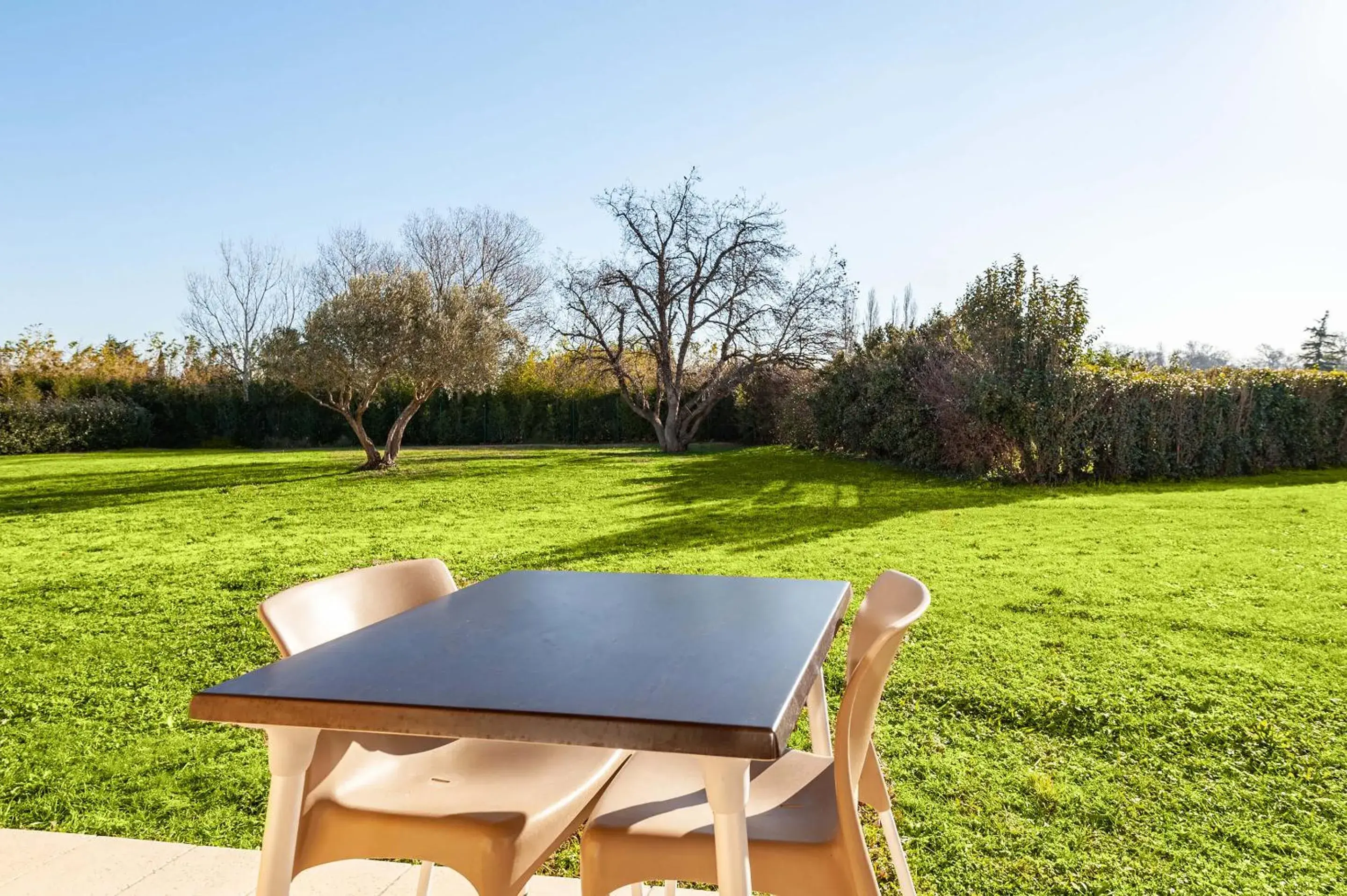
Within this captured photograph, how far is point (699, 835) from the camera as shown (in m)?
1.34

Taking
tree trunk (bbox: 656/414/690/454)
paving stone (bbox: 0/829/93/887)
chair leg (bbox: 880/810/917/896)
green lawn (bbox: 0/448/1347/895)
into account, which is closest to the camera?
chair leg (bbox: 880/810/917/896)

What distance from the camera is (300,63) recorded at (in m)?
10.8

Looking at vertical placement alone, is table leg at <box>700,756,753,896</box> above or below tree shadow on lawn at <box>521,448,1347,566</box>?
above

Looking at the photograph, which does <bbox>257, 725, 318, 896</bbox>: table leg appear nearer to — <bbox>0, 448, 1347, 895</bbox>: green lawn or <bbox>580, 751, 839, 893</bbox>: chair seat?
<bbox>580, 751, 839, 893</bbox>: chair seat

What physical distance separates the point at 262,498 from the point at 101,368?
21840 millimetres

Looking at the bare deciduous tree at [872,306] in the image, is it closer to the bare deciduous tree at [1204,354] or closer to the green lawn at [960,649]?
the bare deciduous tree at [1204,354]

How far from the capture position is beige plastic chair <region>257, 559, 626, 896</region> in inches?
54.7

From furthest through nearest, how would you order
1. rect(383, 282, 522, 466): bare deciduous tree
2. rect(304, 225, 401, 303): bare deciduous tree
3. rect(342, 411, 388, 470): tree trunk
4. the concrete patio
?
rect(304, 225, 401, 303): bare deciduous tree → rect(342, 411, 388, 470): tree trunk → rect(383, 282, 522, 466): bare deciduous tree → the concrete patio

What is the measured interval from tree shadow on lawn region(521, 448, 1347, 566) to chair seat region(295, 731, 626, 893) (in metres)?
4.83

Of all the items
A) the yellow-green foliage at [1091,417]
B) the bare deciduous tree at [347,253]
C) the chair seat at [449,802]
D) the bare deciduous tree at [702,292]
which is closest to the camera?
the chair seat at [449,802]

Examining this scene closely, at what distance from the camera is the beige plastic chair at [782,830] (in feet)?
4.21

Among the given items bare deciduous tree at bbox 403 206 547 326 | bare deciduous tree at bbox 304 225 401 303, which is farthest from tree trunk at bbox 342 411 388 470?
bare deciduous tree at bbox 304 225 401 303

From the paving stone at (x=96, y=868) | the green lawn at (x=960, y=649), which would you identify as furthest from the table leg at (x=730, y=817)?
the paving stone at (x=96, y=868)

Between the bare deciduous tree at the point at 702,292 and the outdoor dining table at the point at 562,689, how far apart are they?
62.5 ft
